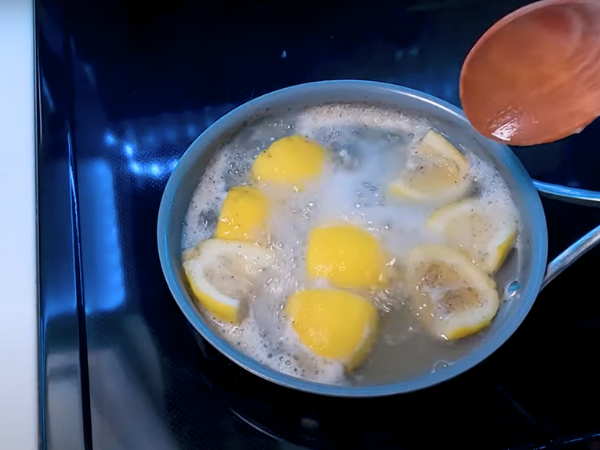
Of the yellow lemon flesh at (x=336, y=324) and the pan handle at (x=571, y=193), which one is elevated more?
the pan handle at (x=571, y=193)

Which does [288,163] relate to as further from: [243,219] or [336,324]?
[336,324]

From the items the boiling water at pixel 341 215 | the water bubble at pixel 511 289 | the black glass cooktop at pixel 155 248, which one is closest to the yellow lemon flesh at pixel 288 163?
the boiling water at pixel 341 215

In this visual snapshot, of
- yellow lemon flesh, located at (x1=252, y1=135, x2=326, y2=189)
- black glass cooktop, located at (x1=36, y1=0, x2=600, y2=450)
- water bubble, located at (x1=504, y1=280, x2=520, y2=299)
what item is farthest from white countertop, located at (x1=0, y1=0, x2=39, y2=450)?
water bubble, located at (x1=504, y1=280, x2=520, y2=299)

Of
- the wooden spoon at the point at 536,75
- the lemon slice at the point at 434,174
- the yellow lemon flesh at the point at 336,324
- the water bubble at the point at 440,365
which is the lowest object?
the water bubble at the point at 440,365

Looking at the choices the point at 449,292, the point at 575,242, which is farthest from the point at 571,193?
the point at 449,292

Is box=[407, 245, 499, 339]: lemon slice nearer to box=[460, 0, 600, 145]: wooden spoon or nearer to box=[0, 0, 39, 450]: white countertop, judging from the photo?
box=[460, 0, 600, 145]: wooden spoon

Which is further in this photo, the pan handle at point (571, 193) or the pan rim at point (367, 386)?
the pan handle at point (571, 193)

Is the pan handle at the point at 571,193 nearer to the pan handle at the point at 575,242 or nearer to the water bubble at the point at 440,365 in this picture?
the pan handle at the point at 575,242
